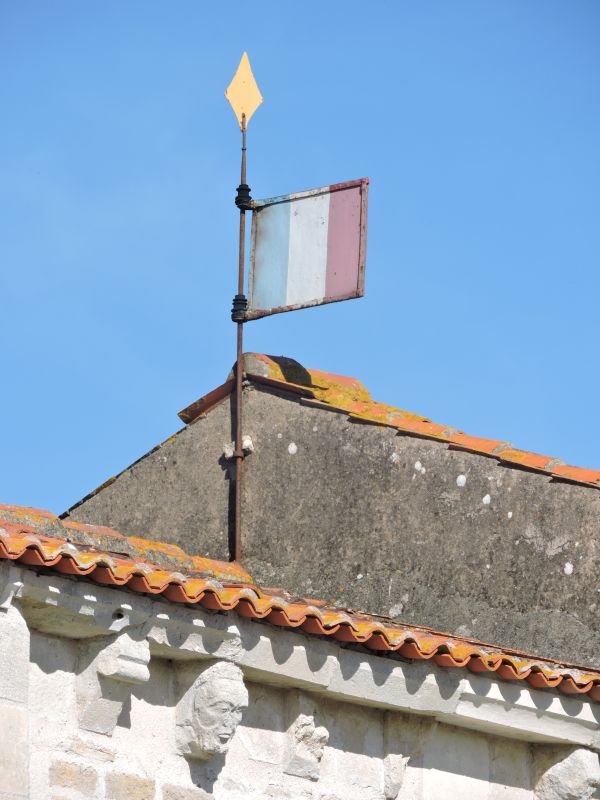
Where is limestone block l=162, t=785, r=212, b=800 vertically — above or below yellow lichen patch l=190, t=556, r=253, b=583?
below

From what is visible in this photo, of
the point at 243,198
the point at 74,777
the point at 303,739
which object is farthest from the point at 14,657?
the point at 243,198

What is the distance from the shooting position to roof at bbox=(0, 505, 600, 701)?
7.05 meters

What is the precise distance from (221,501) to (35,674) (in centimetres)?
342

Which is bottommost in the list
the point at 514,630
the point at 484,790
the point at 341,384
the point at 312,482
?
the point at 484,790

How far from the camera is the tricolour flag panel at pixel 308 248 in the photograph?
34.1 feet

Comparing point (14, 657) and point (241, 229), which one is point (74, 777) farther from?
point (241, 229)

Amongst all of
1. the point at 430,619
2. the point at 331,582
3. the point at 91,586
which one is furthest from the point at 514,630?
the point at 91,586

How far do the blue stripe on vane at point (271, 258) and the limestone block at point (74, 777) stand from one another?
4.06m

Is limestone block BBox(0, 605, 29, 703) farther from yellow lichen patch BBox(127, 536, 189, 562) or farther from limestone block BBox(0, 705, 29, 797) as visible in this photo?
yellow lichen patch BBox(127, 536, 189, 562)

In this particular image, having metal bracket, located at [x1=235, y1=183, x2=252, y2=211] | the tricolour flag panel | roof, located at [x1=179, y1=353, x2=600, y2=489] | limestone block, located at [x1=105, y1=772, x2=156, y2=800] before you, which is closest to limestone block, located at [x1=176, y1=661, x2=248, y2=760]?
limestone block, located at [x1=105, y1=772, x2=156, y2=800]

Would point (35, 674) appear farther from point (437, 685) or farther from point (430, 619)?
point (430, 619)

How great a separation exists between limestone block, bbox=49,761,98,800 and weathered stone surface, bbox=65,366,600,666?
285cm

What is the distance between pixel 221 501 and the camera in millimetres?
10617

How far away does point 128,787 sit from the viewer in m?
7.45
